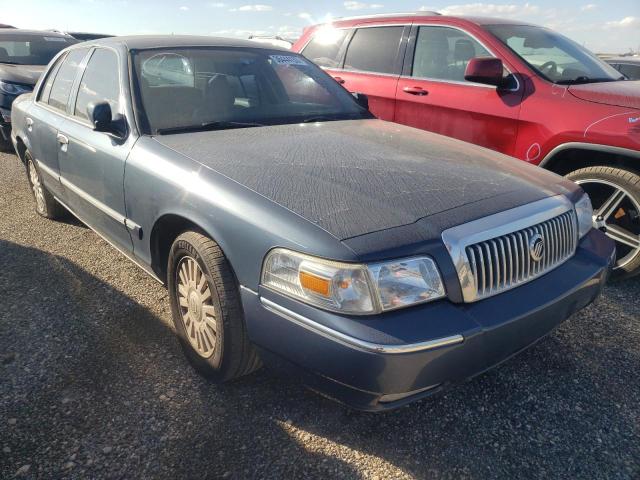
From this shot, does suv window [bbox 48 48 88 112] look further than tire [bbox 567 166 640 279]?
Yes

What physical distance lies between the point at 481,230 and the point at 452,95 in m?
2.64

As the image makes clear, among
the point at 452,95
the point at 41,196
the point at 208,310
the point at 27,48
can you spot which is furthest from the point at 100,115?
the point at 27,48

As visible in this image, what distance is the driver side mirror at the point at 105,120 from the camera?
261cm

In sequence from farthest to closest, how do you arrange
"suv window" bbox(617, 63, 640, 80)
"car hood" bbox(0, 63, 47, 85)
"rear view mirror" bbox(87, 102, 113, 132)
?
A: "suv window" bbox(617, 63, 640, 80), "car hood" bbox(0, 63, 47, 85), "rear view mirror" bbox(87, 102, 113, 132)

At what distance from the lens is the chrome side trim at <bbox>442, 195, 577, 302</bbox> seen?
5.88 feet

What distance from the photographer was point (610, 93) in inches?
133

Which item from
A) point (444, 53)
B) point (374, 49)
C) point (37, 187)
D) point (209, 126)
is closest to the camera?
point (209, 126)

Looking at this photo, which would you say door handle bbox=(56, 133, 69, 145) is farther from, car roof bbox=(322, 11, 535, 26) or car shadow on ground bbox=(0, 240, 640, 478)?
car roof bbox=(322, 11, 535, 26)

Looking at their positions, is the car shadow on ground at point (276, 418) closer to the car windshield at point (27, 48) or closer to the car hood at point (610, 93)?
the car hood at point (610, 93)

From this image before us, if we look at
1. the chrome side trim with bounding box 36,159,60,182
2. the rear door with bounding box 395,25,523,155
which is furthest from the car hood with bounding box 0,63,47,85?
the rear door with bounding box 395,25,523,155

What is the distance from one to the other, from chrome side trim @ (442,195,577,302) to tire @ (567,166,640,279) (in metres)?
1.45

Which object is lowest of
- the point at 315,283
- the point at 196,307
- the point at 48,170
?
the point at 196,307

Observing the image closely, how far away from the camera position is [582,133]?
11.0 ft

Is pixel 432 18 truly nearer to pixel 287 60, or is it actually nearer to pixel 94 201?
pixel 287 60
